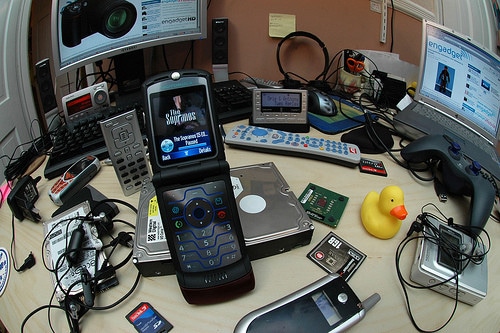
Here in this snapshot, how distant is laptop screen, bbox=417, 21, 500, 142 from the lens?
2.70 ft

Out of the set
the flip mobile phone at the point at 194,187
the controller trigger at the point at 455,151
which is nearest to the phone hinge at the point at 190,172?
the flip mobile phone at the point at 194,187

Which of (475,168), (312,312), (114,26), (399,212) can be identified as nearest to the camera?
(312,312)

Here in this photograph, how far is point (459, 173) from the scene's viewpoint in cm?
69

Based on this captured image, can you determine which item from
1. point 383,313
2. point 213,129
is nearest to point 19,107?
point 213,129

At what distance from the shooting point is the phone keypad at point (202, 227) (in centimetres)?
51

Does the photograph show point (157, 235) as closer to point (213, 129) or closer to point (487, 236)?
point (213, 129)

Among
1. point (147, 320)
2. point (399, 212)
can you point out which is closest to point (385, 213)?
point (399, 212)

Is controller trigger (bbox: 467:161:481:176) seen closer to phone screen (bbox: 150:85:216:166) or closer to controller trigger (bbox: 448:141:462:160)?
controller trigger (bbox: 448:141:462:160)

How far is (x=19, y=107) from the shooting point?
1047 millimetres

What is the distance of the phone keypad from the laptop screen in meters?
0.69

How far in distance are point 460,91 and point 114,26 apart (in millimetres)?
968

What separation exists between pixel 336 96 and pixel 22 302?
1.01 m

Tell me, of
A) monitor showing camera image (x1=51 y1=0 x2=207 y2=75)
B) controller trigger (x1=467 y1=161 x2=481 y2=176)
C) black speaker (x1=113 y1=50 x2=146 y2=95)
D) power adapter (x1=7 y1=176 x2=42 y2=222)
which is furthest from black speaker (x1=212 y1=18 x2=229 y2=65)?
controller trigger (x1=467 y1=161 x2=481 y2=176)

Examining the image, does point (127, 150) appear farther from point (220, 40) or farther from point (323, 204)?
point (220, 40)
